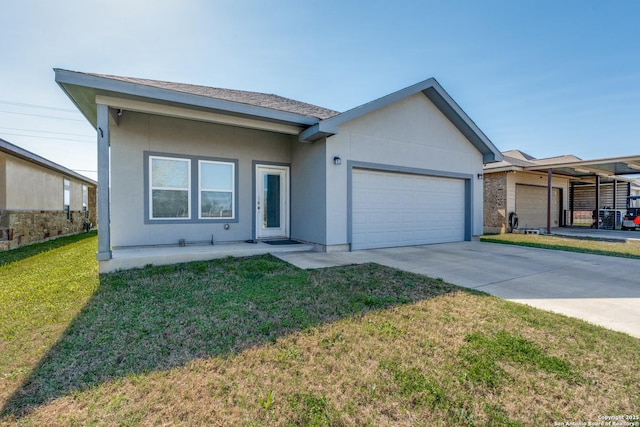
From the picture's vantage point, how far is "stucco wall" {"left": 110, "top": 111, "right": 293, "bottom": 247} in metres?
7.04

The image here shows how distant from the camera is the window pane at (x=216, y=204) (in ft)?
26.1

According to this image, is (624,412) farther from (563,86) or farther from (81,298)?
(563,86)

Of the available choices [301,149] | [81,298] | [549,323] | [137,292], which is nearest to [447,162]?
[301,149]

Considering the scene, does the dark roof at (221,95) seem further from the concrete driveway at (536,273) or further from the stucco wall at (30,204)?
the stucco wall at (30,204)

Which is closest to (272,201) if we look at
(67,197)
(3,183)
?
(3,183)

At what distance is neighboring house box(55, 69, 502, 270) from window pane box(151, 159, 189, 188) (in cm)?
2

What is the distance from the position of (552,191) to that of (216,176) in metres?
18.8

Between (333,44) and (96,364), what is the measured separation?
407 inches

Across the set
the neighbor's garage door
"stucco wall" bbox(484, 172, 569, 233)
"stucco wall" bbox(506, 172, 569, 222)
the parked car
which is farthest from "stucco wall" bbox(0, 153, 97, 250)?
the parked car

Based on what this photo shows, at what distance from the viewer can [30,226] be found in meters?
10.7

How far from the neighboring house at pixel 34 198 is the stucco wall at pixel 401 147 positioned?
970 centimetres

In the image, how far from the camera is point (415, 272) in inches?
223

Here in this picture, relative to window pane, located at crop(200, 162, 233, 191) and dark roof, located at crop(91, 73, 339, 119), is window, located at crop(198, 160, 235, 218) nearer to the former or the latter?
window pane, located at crop(200, 162, 233, 191)

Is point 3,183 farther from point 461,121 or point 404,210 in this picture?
point 461,121
